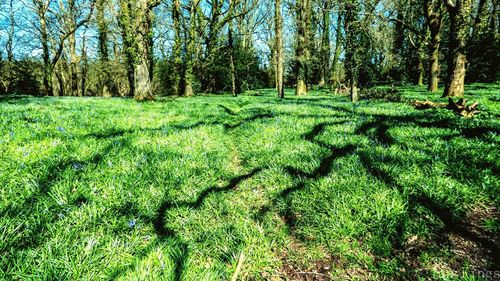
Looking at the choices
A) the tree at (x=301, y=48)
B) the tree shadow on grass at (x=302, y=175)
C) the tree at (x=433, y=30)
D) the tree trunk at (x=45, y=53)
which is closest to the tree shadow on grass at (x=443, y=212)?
the tree shadow on grass at (x=302, y=175)

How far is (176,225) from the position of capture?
2.57 metres

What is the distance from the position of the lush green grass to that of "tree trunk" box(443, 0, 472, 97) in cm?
961

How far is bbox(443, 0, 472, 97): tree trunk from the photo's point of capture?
11701 mm

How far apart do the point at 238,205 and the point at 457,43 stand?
1402cm

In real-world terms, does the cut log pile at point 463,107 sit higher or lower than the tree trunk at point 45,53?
lower

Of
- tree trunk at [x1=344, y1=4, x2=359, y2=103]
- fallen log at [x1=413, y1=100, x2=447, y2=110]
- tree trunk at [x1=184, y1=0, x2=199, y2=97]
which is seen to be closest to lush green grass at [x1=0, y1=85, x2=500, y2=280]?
fallen log at [x1=413, y1=100, x2=447, y2=110]

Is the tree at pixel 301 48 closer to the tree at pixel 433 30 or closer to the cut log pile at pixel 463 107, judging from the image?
the tree at pixel 433 30

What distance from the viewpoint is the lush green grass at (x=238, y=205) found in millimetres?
2016

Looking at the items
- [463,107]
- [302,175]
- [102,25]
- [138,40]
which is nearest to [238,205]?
[302,175]

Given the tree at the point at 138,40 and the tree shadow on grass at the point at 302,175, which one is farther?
the tree at the point at 138,40

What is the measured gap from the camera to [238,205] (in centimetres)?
303

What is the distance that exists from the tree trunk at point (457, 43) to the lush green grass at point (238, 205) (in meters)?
9.61

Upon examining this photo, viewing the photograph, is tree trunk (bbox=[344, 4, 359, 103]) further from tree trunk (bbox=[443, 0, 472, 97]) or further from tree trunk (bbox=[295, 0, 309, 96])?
tree trunk (bbox=[295, 0, 309, 96])

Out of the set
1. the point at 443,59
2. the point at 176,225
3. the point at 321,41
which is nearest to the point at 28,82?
the point at 321,41
